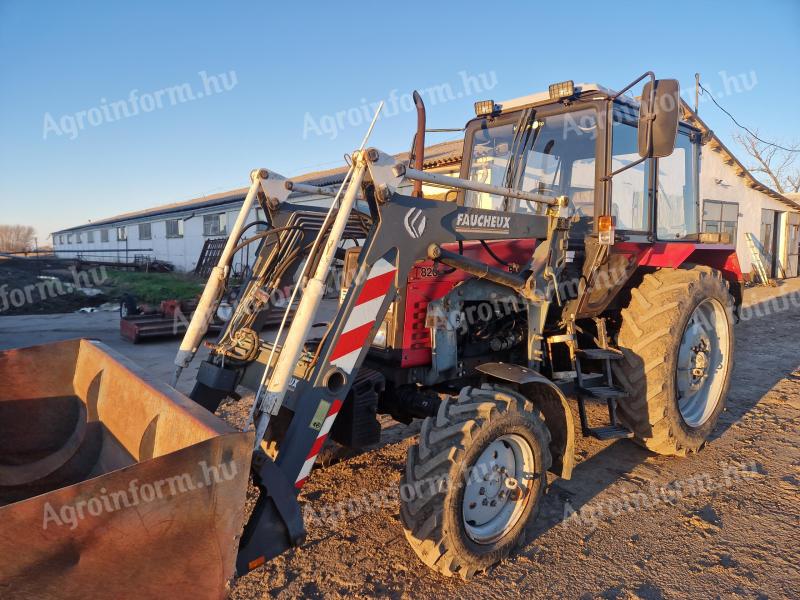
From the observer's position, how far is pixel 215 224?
71.7 ft

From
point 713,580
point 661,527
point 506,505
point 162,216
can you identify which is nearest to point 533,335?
point 506,505

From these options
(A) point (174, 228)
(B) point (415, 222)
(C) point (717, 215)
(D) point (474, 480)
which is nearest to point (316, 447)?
(D) point (474, 480)

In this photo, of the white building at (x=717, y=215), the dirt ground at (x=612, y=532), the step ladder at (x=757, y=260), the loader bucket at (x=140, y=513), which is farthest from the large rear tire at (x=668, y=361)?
the step ladder at (x=757, y=260)

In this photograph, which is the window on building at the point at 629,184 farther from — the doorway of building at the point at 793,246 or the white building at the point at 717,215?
the doorway of building at the point at 793,246

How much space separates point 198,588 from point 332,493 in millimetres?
1731

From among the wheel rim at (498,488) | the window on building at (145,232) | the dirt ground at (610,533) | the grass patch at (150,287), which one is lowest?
the dirt ground at (610,533)

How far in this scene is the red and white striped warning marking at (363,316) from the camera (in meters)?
2.56

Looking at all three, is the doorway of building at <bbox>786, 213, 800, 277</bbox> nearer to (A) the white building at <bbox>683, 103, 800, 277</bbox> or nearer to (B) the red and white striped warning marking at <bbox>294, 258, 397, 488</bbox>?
(A) the white building at <bbox>683, 103, 800, 277</bbox>

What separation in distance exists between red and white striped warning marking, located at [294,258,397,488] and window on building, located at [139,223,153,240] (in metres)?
29.6

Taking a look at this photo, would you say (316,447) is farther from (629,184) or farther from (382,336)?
(629,184)

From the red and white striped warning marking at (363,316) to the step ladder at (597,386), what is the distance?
1539 mm

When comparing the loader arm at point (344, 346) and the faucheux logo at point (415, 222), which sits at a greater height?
the faucheux logo at point (415, 222)

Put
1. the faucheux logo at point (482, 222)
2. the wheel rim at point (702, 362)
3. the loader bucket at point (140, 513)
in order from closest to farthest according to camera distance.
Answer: the loader bucket at point (140, 513), the faucheux logo at point (482, 222), the wheel rim at point (702, 362)

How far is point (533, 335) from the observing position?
351 centimetres
